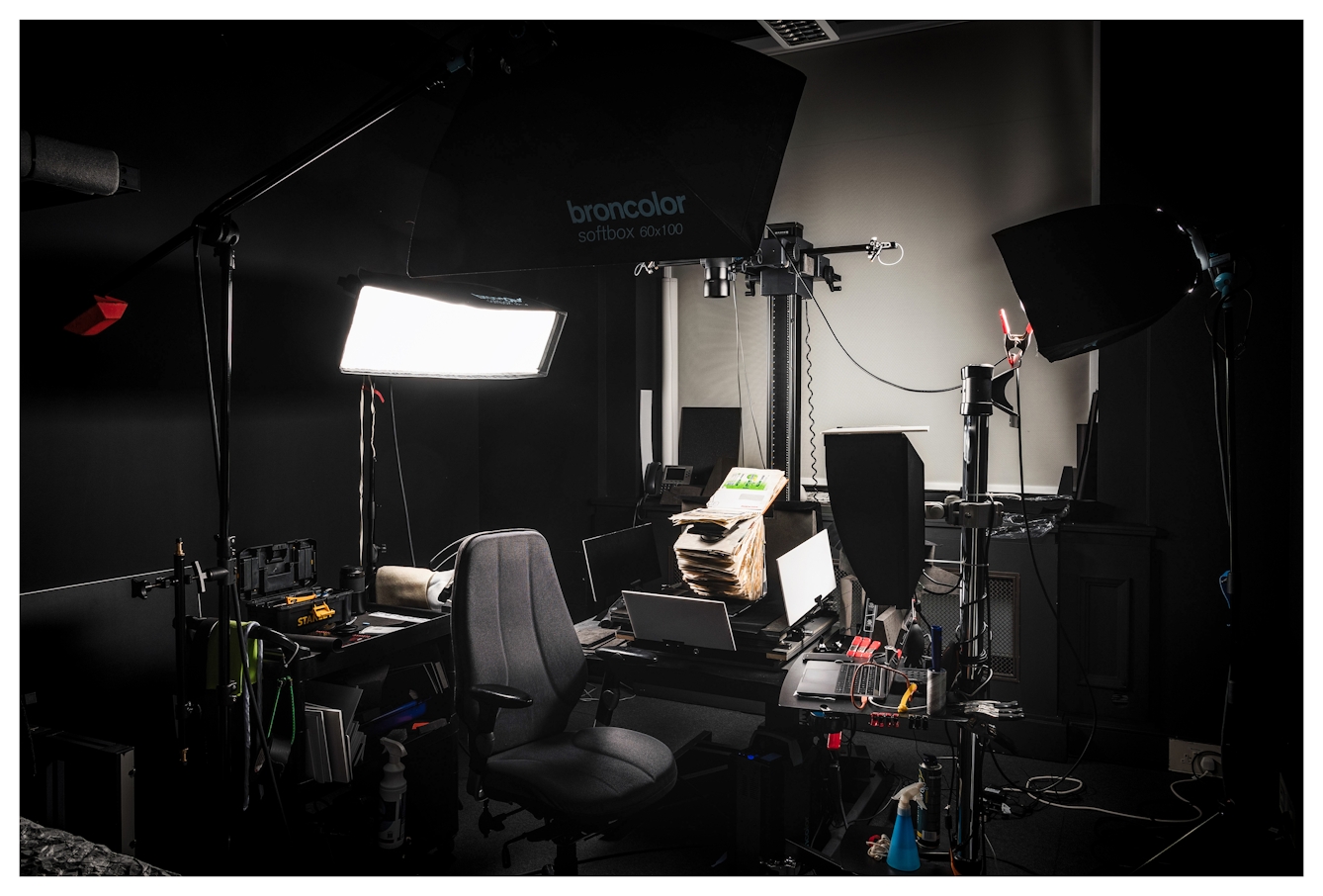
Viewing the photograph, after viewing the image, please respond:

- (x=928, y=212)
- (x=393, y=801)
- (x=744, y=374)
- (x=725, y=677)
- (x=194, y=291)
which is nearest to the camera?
(x=725, y=677)

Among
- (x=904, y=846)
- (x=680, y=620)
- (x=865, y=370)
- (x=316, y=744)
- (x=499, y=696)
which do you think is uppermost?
(x=865, y=370)

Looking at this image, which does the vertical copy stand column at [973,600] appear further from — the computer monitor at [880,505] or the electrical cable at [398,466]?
the electrical cable at [398,466]

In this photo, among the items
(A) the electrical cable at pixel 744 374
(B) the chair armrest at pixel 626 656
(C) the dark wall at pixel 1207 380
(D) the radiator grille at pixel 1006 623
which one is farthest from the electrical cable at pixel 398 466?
(C) the dark wall at pixel 1207 380

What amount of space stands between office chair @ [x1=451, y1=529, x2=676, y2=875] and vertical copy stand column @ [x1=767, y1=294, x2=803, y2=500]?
1.39 meters

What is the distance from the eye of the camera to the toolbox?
2.49 metres

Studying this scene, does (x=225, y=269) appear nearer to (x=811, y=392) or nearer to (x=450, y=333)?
(x=450, y=333)

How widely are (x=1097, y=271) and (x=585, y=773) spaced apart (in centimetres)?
170

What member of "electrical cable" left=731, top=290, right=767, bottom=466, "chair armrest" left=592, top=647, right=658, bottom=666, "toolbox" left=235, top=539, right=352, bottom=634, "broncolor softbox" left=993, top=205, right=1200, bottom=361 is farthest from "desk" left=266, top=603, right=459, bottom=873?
"electrical cable" left=731, top=290, right=767, bottom=466

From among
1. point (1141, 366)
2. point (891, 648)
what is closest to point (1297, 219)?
point (1141, 366)

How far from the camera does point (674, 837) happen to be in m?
2.64

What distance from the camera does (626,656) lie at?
7.85 ft

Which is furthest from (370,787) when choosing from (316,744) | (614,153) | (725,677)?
(614,153)

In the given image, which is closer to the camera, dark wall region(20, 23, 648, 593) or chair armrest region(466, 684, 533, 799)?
chair armrest region(466, 684, 533, 799)

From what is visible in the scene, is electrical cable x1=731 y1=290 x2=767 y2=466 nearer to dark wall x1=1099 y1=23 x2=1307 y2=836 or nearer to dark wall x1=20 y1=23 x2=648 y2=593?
dark wall x1=20 y1=23 x2=648 y2=593
